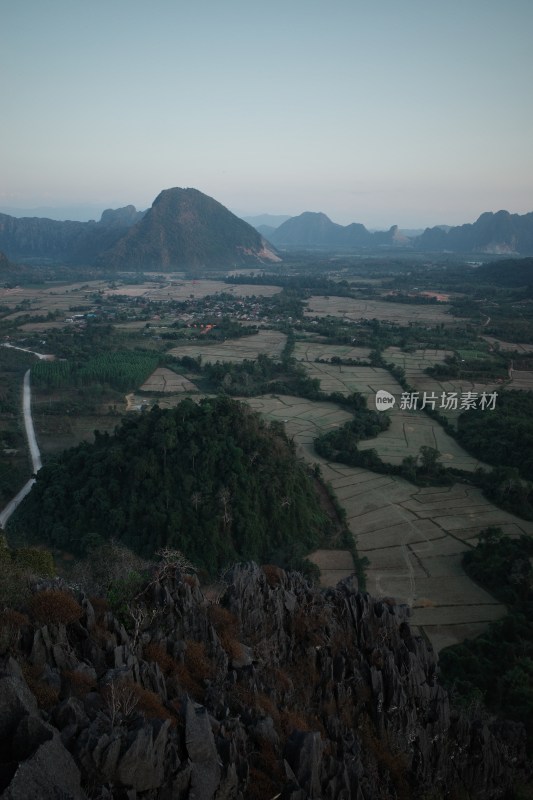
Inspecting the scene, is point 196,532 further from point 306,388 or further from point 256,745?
point 306,388

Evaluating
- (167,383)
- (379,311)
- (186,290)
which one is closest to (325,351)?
(167,383)

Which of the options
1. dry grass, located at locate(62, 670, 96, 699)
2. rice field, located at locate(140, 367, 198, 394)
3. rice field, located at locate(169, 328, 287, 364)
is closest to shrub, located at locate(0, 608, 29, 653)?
dry grass, located at locate(62, 670, 96, 699)

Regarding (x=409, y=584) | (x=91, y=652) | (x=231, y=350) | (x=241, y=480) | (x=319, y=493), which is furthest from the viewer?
(x=231, y=350)

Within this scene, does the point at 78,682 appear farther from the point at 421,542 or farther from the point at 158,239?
the point at 158,239

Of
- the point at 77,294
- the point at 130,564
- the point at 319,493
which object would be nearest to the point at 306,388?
the point at 319,493

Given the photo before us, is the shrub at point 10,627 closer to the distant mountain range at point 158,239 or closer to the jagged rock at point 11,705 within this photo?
the jagged rock at point 11,705

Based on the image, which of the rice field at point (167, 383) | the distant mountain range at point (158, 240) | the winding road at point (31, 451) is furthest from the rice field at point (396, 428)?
the distant mountain range at point (158, 240)
